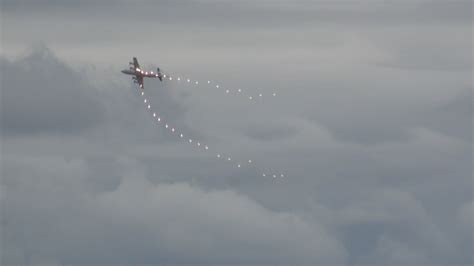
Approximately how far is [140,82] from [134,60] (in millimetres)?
3744

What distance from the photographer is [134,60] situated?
36.8 metres

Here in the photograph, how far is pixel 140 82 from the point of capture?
38.9 m
